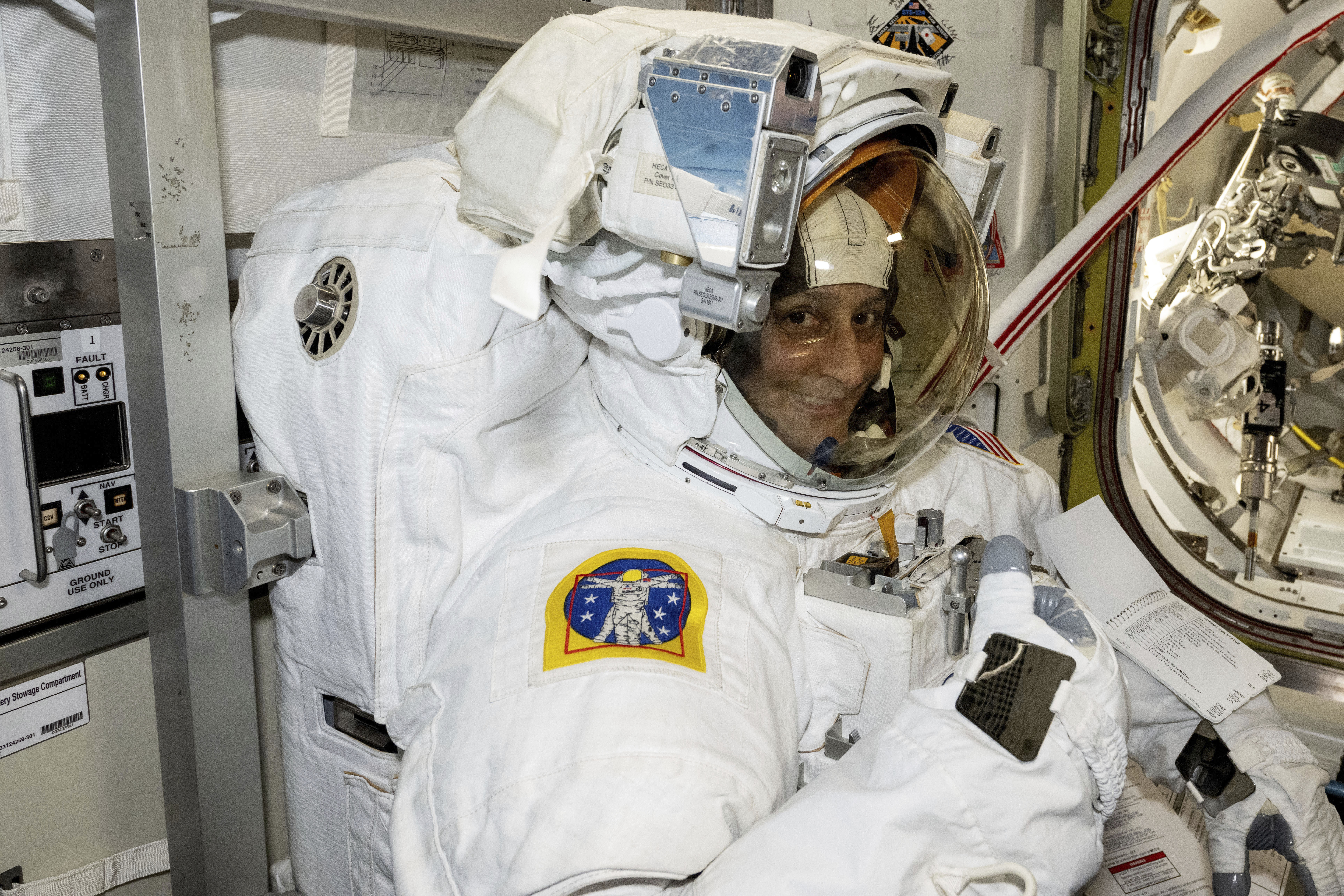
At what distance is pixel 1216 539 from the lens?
323 cm

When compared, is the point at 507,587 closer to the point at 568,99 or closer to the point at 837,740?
the point at 837,740

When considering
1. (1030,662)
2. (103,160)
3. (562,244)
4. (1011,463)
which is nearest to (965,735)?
(1030,662)

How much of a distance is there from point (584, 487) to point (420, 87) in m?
0.94

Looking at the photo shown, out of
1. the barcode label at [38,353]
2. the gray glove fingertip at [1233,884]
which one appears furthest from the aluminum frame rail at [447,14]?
the gray glove fingertip at [1233,884]

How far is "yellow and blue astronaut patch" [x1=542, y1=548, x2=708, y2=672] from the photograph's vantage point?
1194 mm

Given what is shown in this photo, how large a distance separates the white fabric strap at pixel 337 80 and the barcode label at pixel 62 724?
1073 mm

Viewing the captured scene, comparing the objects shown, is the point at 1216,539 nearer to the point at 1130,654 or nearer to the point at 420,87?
the point at 1130,654

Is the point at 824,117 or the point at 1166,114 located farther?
the point at 1166,114

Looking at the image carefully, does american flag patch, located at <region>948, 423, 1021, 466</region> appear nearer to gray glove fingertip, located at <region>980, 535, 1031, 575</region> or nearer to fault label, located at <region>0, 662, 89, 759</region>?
gray glove fingertip, located at <region>980, 535, 1031, 575</region>

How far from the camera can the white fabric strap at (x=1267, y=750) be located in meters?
1.68

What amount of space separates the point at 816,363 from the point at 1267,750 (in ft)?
3.64

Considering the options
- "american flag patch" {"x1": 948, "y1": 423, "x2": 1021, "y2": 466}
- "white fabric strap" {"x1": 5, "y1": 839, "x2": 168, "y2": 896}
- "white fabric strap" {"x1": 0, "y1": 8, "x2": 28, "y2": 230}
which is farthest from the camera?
"american flag patch" {"x1": 948, "y1": 423, "x2": 1021, "y2": 466}

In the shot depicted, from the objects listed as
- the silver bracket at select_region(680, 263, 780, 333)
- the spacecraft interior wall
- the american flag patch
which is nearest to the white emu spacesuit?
the silver bracket at select_region(680, 263, 780, 333)

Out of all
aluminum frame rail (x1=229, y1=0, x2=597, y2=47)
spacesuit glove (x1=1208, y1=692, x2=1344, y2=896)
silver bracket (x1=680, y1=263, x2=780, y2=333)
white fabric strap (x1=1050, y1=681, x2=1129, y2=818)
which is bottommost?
spacesuit glove (x1=1208, y1=692, x2=1344, y2=896)
